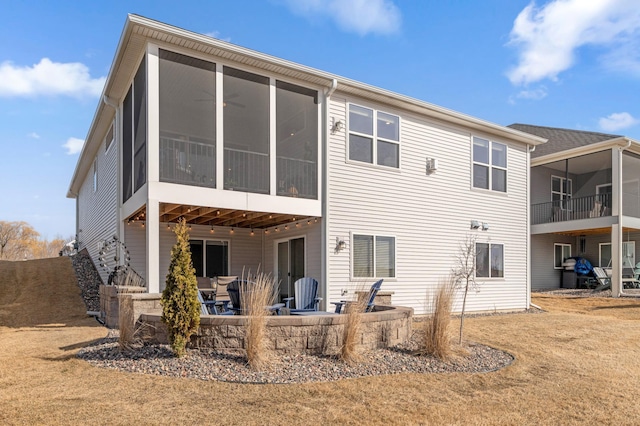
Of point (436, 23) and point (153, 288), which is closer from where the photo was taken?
point (153, 288)

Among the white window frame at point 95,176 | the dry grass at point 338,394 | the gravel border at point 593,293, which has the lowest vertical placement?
the gravel border at point 593,293

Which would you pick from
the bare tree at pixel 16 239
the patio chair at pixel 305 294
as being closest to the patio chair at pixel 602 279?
the patio chair at pixel 305 294

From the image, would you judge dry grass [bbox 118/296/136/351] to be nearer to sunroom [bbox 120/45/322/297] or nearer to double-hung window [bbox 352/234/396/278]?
sunroom [bbox 120/45/322/297]

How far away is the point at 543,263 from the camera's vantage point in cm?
1936

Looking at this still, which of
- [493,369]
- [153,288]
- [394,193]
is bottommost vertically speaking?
[493,369]

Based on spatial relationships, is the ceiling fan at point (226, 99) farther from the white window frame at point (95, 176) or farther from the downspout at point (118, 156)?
the white window frame at point (95, 176)

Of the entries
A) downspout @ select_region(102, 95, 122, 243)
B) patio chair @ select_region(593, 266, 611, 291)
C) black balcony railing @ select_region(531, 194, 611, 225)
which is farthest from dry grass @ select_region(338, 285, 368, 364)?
black balcony railing @ select_region(531, 194, 611, 225)

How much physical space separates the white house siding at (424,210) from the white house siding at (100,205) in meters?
5.61

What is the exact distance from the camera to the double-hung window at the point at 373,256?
10352mm

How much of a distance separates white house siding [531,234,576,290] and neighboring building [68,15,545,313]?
19.8 feet

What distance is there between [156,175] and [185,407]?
4809 millimetres

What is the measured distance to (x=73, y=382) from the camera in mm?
4676

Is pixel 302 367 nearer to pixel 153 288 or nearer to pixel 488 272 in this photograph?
pixel 153 288

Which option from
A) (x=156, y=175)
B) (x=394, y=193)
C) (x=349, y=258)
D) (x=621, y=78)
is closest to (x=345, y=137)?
(x=394, y=193)
